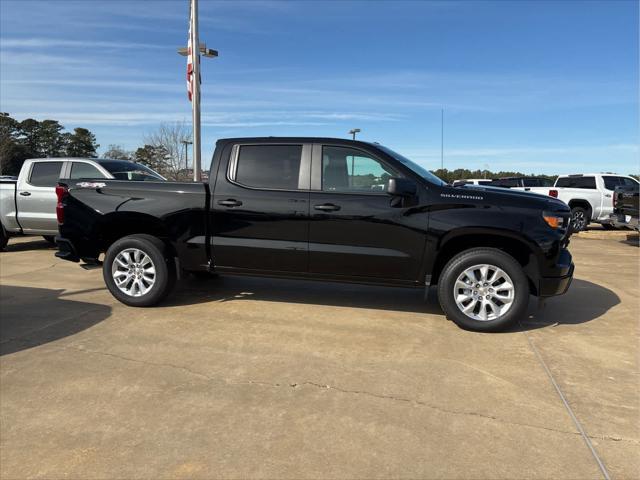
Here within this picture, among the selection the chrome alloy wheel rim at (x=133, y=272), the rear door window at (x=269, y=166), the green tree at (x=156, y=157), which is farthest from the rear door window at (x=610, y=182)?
the green tree at (x=156, y=157)

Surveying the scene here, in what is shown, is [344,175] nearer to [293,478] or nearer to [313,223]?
[313,223]

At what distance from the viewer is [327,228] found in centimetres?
502

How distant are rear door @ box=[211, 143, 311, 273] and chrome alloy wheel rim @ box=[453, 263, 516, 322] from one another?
1614 mm

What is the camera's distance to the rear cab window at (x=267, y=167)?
5.22m

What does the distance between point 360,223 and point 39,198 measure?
7.16 m

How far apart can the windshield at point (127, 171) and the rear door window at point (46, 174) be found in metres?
0.93

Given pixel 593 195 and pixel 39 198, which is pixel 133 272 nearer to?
pixel 39 198

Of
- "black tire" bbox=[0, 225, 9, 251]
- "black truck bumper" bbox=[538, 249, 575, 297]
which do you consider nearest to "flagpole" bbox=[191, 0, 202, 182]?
"black tire" bbox=[0, 225, 9, 251]

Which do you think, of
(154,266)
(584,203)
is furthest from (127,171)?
(584,203)

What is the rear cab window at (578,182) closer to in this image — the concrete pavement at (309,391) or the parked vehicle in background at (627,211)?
the parked vehicle in background at (627,211)

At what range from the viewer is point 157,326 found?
486 centimetres

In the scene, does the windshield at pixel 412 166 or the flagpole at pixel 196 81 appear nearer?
the windshield at pixel 412 166

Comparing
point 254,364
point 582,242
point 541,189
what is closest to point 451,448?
point 254,364

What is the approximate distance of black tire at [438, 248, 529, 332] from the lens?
15.2 ft
